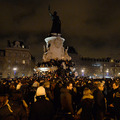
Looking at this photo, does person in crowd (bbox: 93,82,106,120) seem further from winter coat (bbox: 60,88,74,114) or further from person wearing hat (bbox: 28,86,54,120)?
person wearing hat (bbox: 28,86,54,120)

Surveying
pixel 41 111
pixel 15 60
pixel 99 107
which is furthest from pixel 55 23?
pixel 41 111

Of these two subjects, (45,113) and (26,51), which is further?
(26,51)

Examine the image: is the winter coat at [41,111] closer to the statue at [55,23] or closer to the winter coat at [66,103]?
the winter coat at [66,103]

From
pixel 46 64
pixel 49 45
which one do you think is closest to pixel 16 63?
pixel 49 45

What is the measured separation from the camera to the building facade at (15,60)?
66244 millimetres

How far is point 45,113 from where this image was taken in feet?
13.6

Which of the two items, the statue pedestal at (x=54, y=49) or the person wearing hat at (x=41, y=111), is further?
the statue pedestal at (x=54, y=49)

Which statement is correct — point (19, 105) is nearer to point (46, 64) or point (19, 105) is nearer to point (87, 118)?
point (87, 118)

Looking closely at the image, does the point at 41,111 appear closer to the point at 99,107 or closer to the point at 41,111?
the point at 41,111

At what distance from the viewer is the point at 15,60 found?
6869 cm

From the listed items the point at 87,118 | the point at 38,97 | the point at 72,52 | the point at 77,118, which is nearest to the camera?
the point at 38,97

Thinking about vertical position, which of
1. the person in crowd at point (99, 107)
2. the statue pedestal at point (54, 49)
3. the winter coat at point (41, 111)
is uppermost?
the statue pedestal at point (54, 49)

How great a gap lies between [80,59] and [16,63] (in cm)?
4312

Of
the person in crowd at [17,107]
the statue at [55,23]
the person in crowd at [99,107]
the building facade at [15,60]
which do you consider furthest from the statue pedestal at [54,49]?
the person in crowd at [17,107]
